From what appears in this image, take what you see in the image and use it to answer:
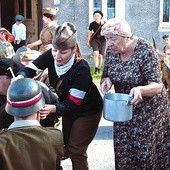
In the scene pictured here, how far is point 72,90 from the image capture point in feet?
11.3

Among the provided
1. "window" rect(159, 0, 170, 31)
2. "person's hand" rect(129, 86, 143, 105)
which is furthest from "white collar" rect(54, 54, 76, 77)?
"window" rect(159, 0, 170, 31)

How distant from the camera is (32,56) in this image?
4.81 m

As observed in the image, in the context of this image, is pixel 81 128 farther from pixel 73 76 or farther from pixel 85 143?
pixel 73 76

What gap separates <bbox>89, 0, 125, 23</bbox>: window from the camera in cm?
1474

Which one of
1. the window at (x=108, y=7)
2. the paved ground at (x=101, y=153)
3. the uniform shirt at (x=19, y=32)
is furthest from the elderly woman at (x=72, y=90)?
the window at (x=108, y=7)

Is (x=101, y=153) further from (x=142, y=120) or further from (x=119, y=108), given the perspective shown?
(x=119, y=108)

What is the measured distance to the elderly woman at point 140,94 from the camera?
3527 millimetres

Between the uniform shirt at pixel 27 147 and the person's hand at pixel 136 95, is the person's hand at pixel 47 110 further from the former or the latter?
the person's hand at pixel 136 95

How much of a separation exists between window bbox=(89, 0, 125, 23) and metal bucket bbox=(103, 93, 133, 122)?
11437mm

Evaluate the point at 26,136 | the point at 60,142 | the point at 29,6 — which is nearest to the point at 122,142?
the point at 60,142

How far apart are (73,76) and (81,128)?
0.46 metres

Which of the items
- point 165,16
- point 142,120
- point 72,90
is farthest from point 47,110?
point 165,16

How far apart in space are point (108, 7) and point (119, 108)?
11.9 m

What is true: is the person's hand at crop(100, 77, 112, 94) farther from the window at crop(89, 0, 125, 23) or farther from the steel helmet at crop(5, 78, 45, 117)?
the window at crop(89, 0, 125, 23)
